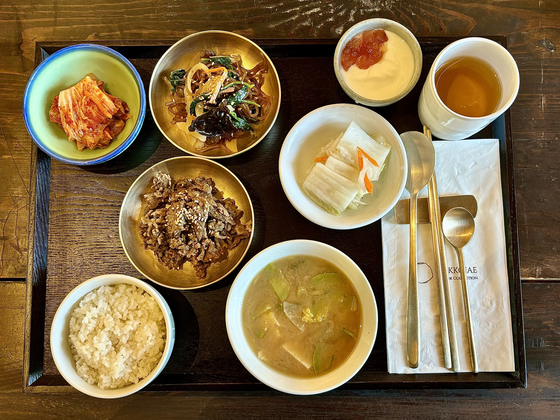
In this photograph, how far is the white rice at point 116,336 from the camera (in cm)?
175

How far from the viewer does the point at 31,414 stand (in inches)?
78.1

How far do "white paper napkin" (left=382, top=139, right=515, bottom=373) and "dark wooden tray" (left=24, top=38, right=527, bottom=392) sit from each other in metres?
0.06

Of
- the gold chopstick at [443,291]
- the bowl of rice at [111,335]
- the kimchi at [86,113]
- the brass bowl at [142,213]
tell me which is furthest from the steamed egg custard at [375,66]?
the bowl of rice at [111,335]

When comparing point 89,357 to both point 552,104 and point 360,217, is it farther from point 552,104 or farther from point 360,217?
point 552,104

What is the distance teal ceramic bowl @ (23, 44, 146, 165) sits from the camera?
73.7 inches

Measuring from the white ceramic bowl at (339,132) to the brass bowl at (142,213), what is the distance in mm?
245

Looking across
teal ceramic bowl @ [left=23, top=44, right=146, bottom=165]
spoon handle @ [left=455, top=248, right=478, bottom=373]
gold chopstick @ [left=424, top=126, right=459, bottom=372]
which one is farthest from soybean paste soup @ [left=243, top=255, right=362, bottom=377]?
teal ceramic bowl @ [left=23, top=44, right=146, bottom=165]

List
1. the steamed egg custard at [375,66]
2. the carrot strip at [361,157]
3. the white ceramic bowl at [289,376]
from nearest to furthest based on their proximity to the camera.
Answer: the white ceramic bowl at [289,376] < the carrot strip at [361,157] < the steamed egg custard at [375,66]

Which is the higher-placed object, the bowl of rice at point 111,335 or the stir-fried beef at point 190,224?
the stir-fried beef at point 190,224

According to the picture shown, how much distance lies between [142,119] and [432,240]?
1481 millimetres

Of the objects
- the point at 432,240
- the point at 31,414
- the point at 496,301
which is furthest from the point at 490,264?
the point at 31,414

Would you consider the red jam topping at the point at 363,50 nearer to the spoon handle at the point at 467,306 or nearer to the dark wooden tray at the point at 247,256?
the dark wooden tray at the point at 247,256

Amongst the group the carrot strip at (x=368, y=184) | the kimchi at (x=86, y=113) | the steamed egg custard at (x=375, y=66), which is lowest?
the carrot strip at (x=368, y=184)

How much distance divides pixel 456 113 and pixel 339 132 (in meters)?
0.52
